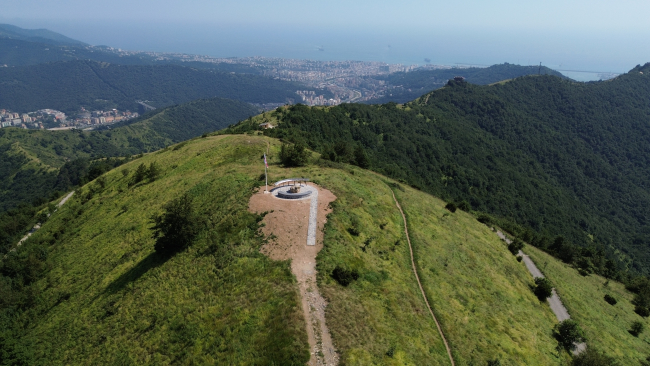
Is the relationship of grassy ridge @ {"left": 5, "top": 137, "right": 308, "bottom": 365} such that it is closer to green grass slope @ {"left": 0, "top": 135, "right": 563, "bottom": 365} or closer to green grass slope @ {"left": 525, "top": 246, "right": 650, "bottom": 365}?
green grass slope @ {"left": 0, "top": 135, "right": 563, "bottom": 365}

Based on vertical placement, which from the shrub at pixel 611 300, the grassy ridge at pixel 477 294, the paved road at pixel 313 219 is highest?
the paved road at pixel 313 219

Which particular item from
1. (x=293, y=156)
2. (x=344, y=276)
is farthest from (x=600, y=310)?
(x=293, y=156)

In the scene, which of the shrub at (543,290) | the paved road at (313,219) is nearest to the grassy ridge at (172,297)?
the paved road at (313,219)

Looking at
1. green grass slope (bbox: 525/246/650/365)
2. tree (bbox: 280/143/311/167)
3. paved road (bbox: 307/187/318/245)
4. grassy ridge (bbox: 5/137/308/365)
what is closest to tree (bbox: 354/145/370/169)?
tree (bbox: 280/143/311/167)

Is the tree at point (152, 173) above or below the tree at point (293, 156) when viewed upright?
below

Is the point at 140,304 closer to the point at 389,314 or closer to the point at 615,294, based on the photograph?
the point at 389,314

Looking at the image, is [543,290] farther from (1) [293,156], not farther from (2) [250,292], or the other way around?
(2) [250,292]

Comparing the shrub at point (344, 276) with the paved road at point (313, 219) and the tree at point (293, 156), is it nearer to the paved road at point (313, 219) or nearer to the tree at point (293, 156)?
the paved road at point (313, 219)
